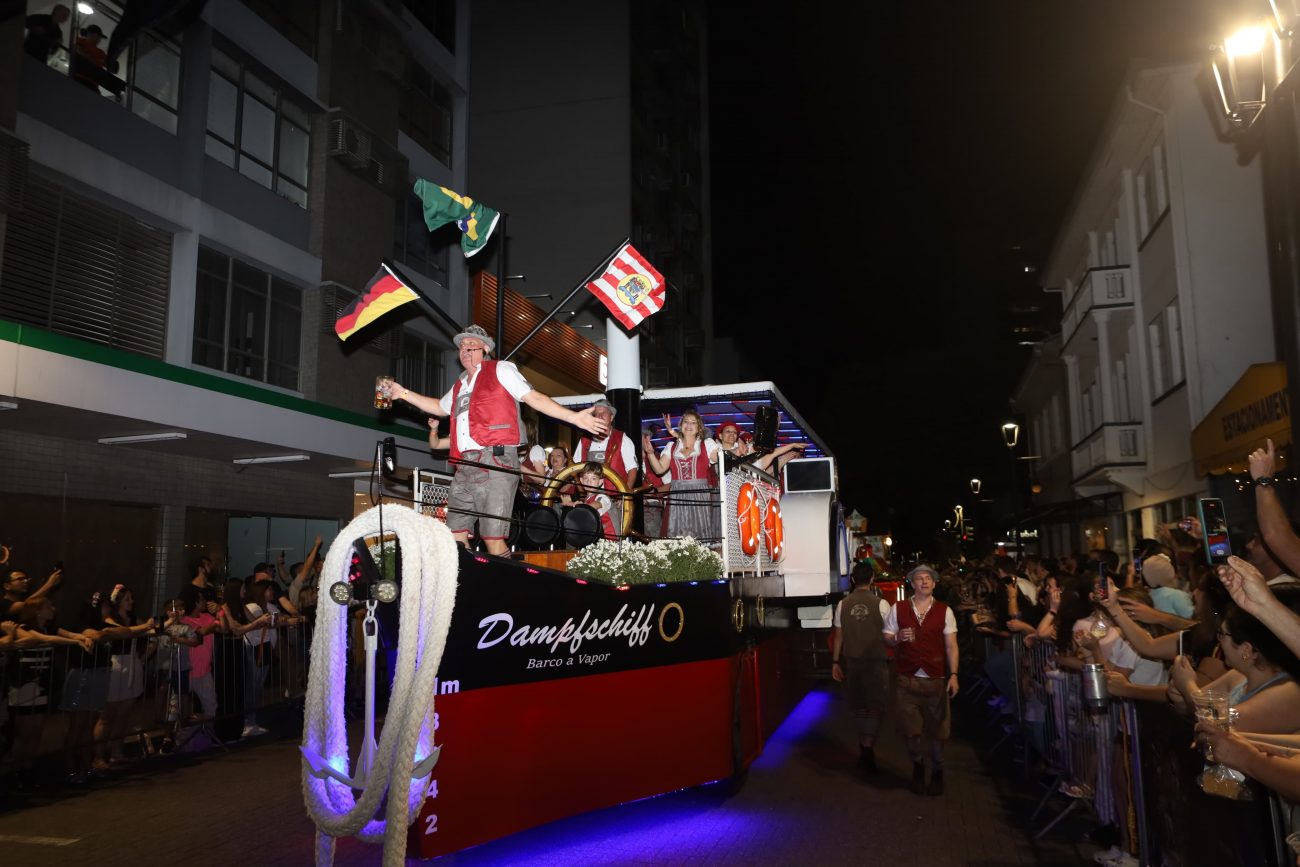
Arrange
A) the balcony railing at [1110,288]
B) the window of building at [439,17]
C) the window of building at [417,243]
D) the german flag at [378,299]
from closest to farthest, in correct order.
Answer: the german flag at [378,299] < the window of building at [417,243] < the balcony railing at [1110,288] < the window of building at [439,17]

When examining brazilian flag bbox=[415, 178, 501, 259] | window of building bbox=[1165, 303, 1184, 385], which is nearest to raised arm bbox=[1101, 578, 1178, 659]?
brazilian flag bbox=[415, 178, 501, 259]

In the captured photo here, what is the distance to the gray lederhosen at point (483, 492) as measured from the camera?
6160 millimetres

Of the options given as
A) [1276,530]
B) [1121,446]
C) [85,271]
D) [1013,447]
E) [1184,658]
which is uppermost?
[85,271]

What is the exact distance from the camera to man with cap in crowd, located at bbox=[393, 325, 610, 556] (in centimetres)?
617

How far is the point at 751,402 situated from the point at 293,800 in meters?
5.85

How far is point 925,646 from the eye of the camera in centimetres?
833

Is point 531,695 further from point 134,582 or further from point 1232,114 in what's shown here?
point 134,582

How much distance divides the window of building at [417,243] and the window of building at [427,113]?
1824mm

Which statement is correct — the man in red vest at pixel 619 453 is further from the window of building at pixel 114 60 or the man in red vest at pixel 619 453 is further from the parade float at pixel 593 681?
the window of building at pixel 114 60

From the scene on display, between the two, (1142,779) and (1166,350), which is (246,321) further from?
(1166,350)

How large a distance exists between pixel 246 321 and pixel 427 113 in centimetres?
940

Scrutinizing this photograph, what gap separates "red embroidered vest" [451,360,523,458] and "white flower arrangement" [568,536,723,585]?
0.97 meters

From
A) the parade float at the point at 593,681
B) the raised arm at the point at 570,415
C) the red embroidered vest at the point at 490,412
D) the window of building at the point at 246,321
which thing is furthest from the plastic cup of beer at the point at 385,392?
the window of building at the point at 246,321

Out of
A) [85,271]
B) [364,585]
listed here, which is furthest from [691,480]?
[85,271]
